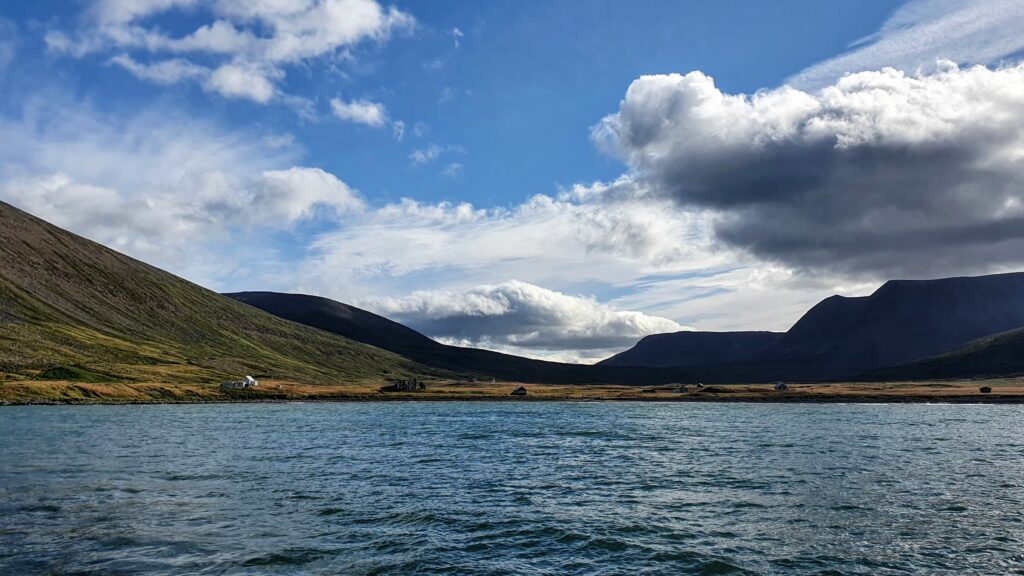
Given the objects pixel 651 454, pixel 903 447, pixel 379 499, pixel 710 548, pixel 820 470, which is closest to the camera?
pixel 710 548

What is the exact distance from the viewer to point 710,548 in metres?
30.9

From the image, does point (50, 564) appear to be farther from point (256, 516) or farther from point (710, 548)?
point (710, 548)

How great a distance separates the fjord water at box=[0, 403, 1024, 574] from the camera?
28.9 metres

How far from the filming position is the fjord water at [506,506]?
28875 mm

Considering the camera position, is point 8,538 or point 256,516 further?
point 256,516

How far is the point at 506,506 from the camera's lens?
134ft

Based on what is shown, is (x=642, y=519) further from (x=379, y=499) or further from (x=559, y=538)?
(x=379, y=499)

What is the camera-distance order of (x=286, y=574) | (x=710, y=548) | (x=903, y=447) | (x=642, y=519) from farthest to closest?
(x=903, y=447)
(x=642, y=519)
(x=710, y=548)
(x=286, y=574)

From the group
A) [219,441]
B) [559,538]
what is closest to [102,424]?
[219,441]

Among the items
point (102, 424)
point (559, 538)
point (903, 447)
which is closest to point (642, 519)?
point (559, 538)

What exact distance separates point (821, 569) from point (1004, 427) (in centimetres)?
10546

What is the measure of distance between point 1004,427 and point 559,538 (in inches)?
4273

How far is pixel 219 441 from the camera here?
261 ft

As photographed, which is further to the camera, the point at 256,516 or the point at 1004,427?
the point at 1004,427
